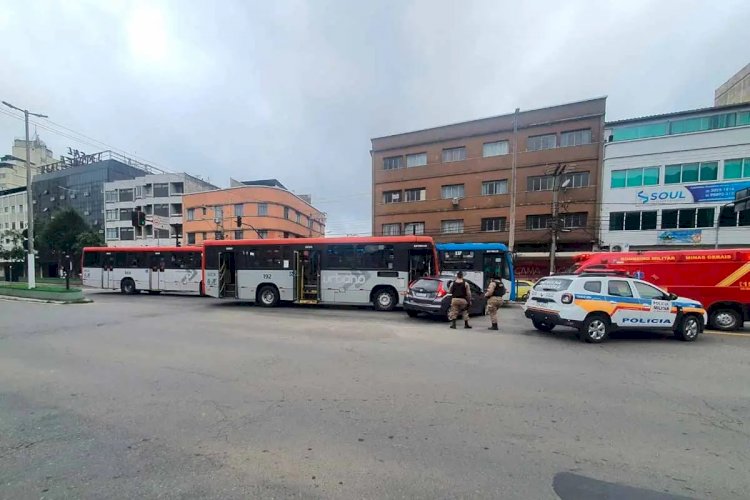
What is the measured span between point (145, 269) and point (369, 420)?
21711 millimetres

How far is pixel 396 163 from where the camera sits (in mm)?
35656

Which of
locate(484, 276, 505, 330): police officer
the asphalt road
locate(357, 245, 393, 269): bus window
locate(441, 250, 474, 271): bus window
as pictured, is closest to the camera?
the asphalt road

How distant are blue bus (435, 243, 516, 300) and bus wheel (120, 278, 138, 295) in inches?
758

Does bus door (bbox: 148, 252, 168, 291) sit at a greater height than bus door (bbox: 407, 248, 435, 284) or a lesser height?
lesser

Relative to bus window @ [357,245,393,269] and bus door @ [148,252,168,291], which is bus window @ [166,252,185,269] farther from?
bus window @ [357,245,393,269]

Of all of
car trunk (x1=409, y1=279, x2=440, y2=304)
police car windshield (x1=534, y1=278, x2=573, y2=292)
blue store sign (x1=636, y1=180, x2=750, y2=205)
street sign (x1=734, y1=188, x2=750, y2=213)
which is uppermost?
blue store sign (x1=636, y1=180, x2=750, y2=205)

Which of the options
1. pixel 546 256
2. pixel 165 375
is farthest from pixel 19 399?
pixel 546 256

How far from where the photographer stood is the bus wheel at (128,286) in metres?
20.6

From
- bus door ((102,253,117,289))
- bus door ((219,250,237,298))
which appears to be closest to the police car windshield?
bus door ((219,250,237,298))

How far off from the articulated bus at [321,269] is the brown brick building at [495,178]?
15705 millimetres

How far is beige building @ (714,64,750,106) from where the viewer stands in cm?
3312

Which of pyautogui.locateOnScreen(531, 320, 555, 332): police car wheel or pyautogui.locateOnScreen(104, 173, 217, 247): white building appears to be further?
pyautogui.locateOnScreen(104, 173, 217, 247): white building

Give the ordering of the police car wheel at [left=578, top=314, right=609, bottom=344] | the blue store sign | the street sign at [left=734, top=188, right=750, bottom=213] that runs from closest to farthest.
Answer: the police car wheel at [left=578, top=314, right=609, bottom=344]
the street sign at [left=734, top=188, right=750, bottom=213]
the blue store sign

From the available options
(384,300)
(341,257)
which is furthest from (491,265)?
(341,257)
